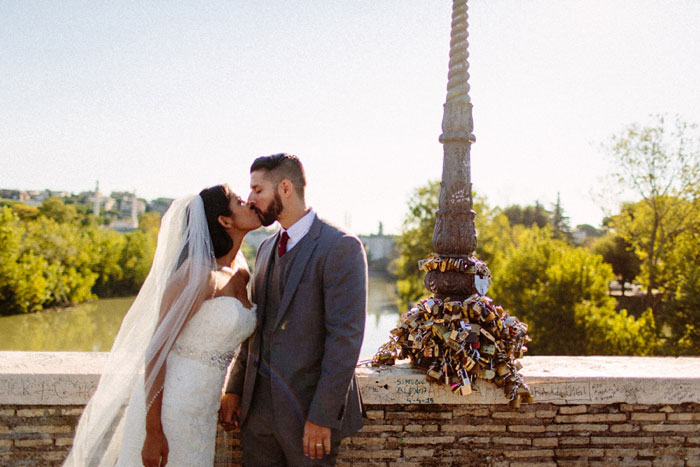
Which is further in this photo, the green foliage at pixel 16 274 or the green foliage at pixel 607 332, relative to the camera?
the green foliage at pixel 16 274

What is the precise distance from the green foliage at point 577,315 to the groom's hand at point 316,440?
41.4 ft

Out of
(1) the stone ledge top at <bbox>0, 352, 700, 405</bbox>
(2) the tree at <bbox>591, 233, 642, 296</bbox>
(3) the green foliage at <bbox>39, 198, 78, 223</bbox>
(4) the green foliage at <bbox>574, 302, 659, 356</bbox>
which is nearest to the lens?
(1) the stone ledge top at <bbox>0, 352, 700, 405</bbox>

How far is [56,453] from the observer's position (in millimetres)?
3215

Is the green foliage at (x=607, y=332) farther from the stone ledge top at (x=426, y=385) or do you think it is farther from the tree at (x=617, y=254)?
the tree at (x=617, y=254)

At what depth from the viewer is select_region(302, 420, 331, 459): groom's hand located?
234 cm

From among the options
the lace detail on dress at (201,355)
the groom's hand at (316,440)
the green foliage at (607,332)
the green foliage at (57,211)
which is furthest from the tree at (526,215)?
the groom's hand at (316,440)

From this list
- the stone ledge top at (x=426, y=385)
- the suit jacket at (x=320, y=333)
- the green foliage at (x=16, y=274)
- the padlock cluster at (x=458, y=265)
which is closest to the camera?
the suit jacket at (x=320, y=333)

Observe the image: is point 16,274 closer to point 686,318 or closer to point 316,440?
point 316,440

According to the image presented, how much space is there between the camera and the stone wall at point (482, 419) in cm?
320

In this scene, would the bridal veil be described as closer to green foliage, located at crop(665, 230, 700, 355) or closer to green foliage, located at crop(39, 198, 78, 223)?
green foliage, located at crop(665, 230, 700, 355)

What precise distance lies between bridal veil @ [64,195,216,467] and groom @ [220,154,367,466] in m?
0.35

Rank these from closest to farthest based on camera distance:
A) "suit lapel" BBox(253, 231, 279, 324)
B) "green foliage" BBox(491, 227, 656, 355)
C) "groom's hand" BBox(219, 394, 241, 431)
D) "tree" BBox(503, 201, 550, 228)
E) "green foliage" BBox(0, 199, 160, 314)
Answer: "suit lapel" BBox(253, 231, 279, 324)
"groom's hand" BBox(219, 394, 241, 431)
"green foliage" BBox(491, 227, 656, 355)
"green foliage" BBox(0, 199, 160, 314)
"tree" BBox(503, 201, 550, 228)

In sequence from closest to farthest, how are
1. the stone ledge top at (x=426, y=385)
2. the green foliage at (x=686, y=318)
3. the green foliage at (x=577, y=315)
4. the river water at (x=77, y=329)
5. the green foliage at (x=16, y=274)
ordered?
the stone ledge top at (x=426, y=385), the green foliage at (x=577, y=315), the green foliage at (x=686, y=318), the river water at (x=77, y=329), the green foliage at (x=16, y=274)

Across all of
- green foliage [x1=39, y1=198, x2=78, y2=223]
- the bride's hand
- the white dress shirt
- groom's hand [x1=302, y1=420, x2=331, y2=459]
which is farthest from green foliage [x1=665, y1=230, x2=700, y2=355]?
green foliage [x1=39, y1=198, x2=78, y2=223]
